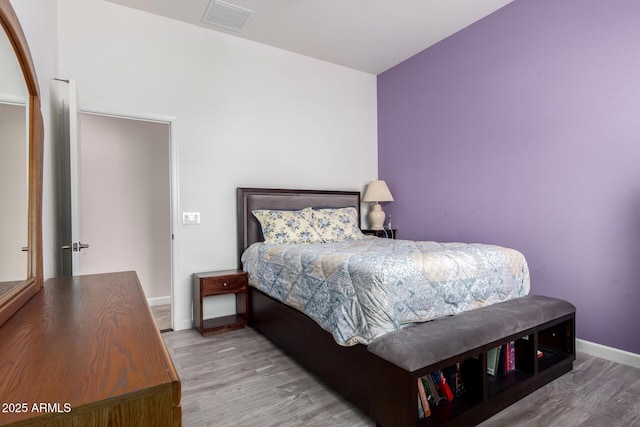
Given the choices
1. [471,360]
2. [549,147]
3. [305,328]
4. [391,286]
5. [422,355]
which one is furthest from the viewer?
[549,147]

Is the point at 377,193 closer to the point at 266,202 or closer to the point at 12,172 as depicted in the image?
the point at 266,202

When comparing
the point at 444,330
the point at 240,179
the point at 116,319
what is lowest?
the point at 444,330

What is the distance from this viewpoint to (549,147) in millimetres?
2699

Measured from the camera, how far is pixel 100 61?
112 inches

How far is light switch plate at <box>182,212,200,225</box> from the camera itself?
3160 millimetres

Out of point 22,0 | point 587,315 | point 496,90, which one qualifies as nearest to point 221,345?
point 22,0

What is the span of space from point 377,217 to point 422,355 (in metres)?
2.68

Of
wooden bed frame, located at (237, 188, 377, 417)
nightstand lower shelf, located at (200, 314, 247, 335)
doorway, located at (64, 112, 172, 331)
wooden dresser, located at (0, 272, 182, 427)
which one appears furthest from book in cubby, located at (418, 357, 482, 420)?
doorway, located at (64, 112, 172, 331)

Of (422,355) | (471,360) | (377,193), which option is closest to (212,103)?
(377,193)

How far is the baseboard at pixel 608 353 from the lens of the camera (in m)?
2.27

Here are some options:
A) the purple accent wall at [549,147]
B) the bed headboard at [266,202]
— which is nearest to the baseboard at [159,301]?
the bed headboard at [266,202]

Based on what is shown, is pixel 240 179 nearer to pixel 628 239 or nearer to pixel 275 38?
pixel 275 38

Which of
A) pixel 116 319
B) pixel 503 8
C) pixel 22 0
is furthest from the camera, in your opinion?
pixel 503 8

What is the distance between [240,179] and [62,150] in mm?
1484
